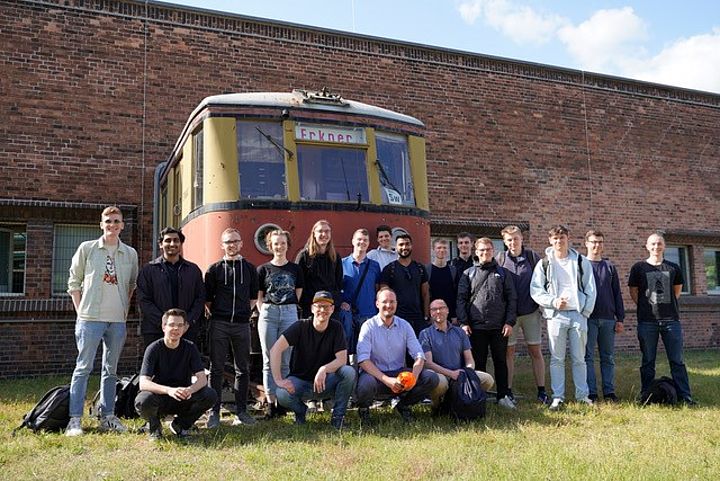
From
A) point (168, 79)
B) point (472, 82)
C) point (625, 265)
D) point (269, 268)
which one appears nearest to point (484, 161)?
point (472, 82)

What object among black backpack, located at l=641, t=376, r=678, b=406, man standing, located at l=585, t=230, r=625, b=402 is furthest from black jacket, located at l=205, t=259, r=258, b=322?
black backpack, located at l=641, t=376, r=678, b=406

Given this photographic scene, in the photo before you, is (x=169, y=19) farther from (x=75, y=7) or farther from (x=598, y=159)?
(x=598, y=159)

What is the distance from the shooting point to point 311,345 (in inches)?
219

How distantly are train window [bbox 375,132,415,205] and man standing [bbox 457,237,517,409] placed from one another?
935 mm

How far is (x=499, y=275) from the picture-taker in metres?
6.52

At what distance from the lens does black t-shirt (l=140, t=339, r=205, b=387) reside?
514 centimetres

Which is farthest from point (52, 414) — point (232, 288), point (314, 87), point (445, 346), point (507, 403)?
point (314, 87)

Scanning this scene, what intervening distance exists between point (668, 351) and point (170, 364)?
4.97 metres

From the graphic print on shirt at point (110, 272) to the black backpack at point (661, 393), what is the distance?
5.14m

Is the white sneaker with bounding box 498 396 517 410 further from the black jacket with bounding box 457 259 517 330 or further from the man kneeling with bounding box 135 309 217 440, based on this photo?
the man kneeling with bounding box 135 309 217 440

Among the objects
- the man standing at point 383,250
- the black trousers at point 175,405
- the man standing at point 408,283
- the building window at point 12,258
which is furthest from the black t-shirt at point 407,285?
the building window at point 12,258

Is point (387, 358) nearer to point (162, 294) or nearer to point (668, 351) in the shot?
point (162, 294)

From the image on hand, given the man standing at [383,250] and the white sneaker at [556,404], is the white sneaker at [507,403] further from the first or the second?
the man standing at [383,250]

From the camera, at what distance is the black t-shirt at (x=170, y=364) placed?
5.14 metres
